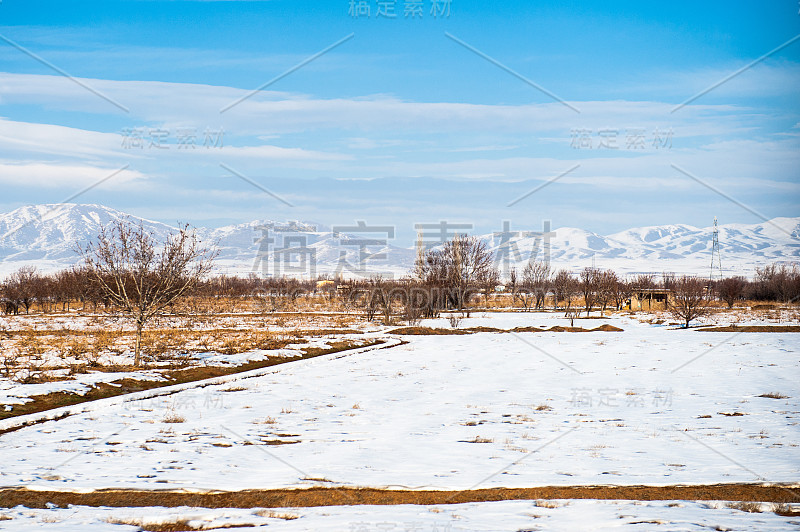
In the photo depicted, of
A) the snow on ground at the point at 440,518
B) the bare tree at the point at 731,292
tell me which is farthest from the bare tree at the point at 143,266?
the bare tree at the point at 731,292

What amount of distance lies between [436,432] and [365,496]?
13.7ft

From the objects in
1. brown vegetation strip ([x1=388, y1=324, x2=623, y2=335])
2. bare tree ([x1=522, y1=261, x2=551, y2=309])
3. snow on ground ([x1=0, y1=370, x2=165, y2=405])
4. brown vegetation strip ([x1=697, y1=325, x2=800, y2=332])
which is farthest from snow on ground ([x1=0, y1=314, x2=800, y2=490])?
bare tree ([x1=522, y1=261, x2=551, y2=309])

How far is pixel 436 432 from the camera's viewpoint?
12812 millimetres

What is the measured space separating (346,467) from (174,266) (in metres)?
14.5

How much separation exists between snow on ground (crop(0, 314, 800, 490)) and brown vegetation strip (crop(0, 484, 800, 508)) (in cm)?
28

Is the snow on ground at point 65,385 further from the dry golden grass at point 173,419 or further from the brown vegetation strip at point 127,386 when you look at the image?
the dry golden grass at point 173,419

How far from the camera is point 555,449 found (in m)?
11.4

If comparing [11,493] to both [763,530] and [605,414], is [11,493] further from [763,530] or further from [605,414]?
[605,414]

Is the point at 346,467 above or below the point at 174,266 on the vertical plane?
below

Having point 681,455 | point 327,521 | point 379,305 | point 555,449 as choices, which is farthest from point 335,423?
point 379,305

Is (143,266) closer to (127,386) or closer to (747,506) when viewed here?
(127,386)

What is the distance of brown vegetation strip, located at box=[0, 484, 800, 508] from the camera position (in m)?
8.46

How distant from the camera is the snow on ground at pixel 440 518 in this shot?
24.6 ft

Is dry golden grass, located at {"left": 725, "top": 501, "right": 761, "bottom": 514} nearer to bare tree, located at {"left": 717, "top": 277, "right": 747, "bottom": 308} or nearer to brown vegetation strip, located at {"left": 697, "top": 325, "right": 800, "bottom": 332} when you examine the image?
brown vegetation strip, located at {"left": 697, "top": 325, "right": 800, "bottom": 332}
